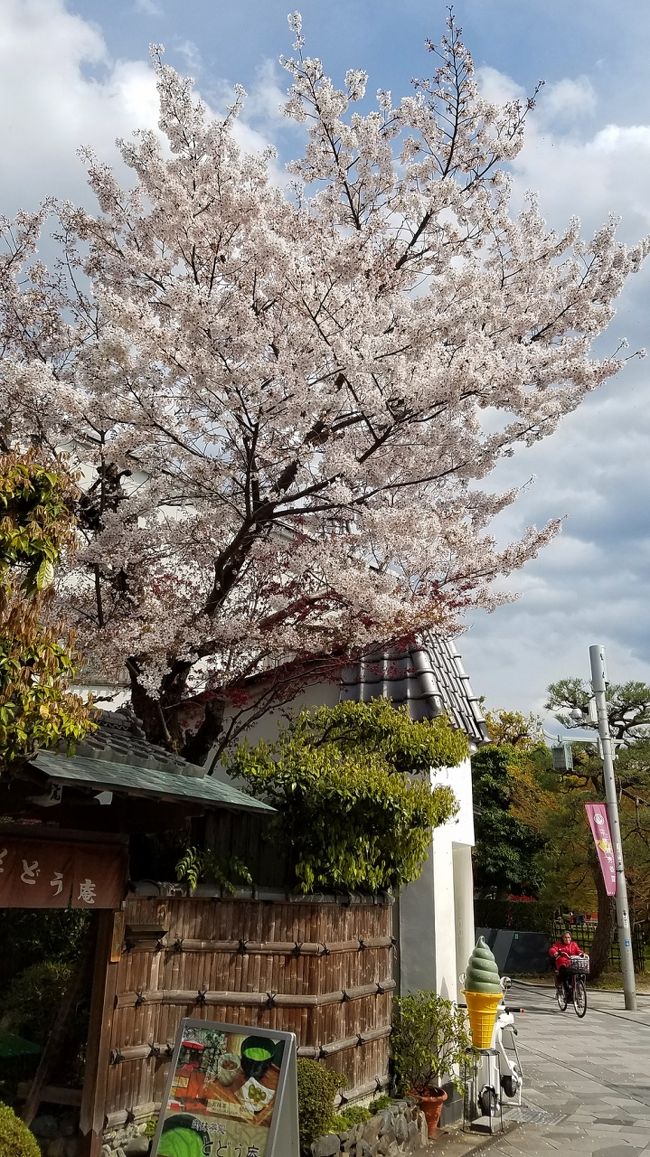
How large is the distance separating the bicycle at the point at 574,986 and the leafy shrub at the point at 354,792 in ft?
45.1

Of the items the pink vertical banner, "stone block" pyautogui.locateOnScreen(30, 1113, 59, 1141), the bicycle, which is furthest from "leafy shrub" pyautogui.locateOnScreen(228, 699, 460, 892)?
the bicycle

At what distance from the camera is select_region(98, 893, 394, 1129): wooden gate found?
24.1 feet

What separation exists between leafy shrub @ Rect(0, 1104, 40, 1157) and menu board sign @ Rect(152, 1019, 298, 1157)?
1.08m

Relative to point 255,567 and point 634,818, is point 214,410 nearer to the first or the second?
point 255,567

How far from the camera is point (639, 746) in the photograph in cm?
2842

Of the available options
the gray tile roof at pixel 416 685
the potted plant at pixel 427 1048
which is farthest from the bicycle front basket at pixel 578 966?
the potted plant at pixel 427 1048

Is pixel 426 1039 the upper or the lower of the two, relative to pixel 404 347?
lower

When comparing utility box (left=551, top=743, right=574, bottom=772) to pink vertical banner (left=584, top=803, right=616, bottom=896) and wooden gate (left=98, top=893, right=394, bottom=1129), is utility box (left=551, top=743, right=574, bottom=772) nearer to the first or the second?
pink vertical banner (left=584, top=803, right=616, bottom=896)

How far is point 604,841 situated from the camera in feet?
75.4

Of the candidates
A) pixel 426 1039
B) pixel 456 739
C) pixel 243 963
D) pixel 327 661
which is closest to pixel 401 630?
pixel 327 661

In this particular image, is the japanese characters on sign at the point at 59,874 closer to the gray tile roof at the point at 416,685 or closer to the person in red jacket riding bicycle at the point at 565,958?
the gray tile roof at the point at 416,685

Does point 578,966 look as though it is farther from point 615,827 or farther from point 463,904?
point 463,904

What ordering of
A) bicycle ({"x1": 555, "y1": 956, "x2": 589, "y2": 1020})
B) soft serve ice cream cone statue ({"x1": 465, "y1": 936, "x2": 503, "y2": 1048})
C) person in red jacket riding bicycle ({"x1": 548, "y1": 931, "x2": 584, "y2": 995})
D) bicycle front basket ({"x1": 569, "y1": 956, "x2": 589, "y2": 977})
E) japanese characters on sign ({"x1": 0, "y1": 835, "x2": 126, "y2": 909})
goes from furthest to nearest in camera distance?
1. person in red jacket riding bicycle ({"x1": 548, "y1": 931, "x2": 584, "y2": 995})
2. bicycle front basket ({"x1": 569, "y1": 956, "x2": 589, "y2": 977})
3. bicycle ({"x1": 555, "y1": 956, "x2": 589, "y2": 1020})
4. soft serve ice cream cone statue ({"x1": 465, "y1": 936, "x2": 503, "y2": 1048})
5. japanese characters on sign ({"x1": 0, "y1": 835, "x2": 126, "y2": 909})

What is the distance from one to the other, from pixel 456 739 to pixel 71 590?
5193 mm
